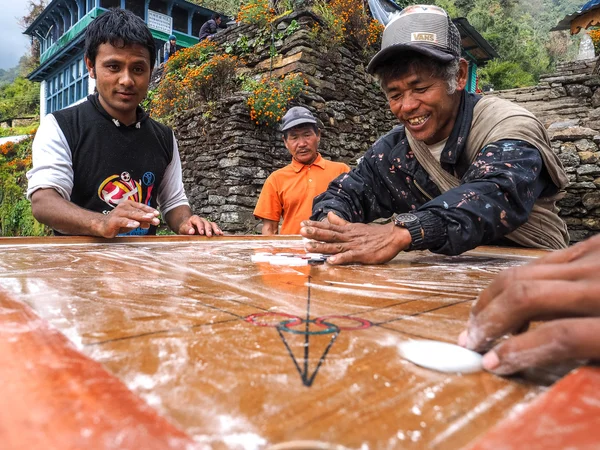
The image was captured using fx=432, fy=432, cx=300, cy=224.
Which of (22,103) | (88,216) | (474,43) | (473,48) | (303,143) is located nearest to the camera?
(88,216)

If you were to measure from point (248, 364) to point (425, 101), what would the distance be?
1691 mm

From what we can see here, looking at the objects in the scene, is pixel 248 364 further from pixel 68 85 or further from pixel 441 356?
pixel 68 85

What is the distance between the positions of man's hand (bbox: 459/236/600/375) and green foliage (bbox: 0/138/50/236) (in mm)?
10194

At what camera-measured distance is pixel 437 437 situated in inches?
14.0

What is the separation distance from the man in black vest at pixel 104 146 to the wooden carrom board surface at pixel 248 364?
1.06m

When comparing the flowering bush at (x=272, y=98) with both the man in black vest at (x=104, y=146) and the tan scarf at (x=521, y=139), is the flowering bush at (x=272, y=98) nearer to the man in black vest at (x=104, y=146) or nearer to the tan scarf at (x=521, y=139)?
the man in black vest at (x=104, y=146)

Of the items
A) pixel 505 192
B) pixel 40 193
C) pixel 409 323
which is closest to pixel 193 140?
pixel 40 193

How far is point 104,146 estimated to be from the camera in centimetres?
227

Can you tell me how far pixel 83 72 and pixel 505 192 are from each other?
1770 cm

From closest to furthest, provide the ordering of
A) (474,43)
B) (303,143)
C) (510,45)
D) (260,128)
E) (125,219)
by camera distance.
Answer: (125,219) → (303,143) → (260,128) → (474,43) → (510,45)

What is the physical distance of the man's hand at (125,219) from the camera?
5.87ft

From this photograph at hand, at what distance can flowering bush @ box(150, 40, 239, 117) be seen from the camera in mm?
7621

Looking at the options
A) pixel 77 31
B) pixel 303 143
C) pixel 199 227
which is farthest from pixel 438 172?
pixel 77 31

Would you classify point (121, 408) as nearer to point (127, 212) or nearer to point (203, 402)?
point (203, 402)
